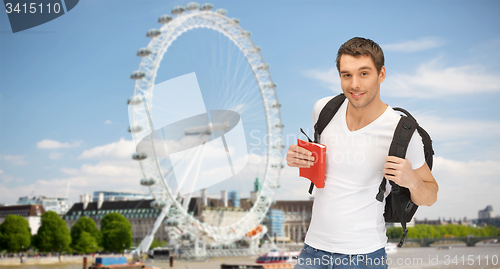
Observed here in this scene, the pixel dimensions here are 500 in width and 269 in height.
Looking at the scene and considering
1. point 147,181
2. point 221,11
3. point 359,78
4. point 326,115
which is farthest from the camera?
point 221,11

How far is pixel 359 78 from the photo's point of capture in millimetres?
1902

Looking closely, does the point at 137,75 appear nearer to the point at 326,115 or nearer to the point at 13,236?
the point at 13,236

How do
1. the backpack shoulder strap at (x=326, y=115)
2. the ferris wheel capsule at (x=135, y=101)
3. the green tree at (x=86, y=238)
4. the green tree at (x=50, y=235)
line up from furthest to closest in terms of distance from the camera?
the green tree at (x=86, y=238) → the green tree at (x=50, y=235) → the ferris wheel capsule at (x=135, y=101) → the backpack shoulder strap at (x=326, y=115)

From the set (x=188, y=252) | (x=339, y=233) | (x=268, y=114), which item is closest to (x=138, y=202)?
(x=188, y=252)

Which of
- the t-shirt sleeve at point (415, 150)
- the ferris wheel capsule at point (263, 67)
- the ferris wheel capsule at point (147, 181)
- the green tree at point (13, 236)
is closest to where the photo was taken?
the t-shirt sleeve at point (415, 150)

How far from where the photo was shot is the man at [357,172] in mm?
1896

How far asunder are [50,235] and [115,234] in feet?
20.5

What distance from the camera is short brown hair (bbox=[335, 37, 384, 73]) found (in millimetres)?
1886

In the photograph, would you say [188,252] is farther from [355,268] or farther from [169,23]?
[355,268]

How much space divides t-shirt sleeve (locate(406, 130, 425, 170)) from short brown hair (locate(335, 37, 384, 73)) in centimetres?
28

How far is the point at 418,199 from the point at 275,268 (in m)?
29.2

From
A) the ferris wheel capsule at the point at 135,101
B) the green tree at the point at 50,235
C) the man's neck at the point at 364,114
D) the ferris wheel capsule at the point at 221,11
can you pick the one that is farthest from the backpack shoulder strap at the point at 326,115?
the green tree at the point at 50,235

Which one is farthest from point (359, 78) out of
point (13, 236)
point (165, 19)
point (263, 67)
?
point (13, 236)

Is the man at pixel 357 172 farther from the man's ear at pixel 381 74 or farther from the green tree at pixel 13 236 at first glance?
the green tree at pixel 13 236
